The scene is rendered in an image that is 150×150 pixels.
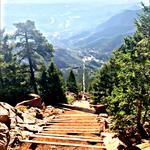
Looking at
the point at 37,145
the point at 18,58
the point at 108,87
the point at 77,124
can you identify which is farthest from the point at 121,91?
the point at 18,58

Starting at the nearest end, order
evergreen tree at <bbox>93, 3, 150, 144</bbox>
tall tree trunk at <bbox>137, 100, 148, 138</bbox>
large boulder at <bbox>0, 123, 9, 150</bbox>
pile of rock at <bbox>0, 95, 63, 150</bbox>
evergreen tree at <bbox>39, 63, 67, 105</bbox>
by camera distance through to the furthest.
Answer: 1. large boulder at <bbox>0, 123, 9, 150</bbox>
2. pile of rock at <bbox>0, 95, 63, 150</bbox>
3. tall tree trunk at <bbox>137, 100, 148, 138</bbox>
4. evergreen tree at <bbox>93, 3, 150, 144</bbox>
5. evergreen tree at <bbox>39, 63, 67, 105</bbox>

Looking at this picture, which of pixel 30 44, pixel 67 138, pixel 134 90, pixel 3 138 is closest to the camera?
pixel 3 138

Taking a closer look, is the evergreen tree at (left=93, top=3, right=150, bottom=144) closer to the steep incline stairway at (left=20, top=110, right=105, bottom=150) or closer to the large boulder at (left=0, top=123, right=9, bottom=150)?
the steep incline stairway at (left=20, top=110, right=105, bottom=150)

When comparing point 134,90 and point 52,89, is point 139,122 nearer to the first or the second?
point 134,90

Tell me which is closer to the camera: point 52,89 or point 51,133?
point 51,133

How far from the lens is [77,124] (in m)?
27.5

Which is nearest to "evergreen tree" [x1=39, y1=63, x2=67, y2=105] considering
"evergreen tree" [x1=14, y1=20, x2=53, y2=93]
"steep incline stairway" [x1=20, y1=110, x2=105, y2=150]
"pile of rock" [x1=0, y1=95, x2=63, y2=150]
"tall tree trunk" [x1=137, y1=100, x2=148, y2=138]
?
"evergreen tree" [x1=14, y1=20, x2=53, y2=93]

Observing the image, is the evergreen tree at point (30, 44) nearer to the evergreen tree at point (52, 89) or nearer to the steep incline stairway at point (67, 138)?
the evergreen tree at point (52, 89)

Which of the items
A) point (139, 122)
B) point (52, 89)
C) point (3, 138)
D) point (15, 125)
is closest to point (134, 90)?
point (139, 122)

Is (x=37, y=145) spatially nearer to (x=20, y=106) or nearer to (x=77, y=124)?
(x=77, y=124)

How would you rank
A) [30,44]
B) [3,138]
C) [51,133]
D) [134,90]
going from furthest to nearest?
1. [30,44]
2. [134,90]
3. [51,133]
4. [3,138]

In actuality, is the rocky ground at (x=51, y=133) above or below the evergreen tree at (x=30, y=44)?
below

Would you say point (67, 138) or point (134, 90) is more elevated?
point (134, 90)

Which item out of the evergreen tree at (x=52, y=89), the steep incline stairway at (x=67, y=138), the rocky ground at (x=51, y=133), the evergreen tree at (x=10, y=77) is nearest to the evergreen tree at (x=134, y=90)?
the rocky ground at (x=51, y=133)
